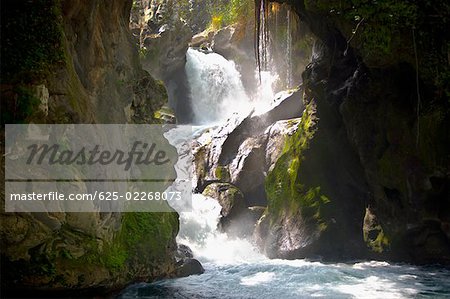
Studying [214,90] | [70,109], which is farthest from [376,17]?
[214,90]

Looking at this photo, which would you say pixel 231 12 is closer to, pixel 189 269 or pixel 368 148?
pixel 368 148

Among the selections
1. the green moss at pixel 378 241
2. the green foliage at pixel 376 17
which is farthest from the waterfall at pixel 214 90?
the green foliage at pixel 376 17

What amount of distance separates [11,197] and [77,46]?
3.52 meters

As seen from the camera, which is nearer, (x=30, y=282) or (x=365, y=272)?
(x=30, y=282)

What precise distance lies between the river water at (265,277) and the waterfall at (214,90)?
35.1ft

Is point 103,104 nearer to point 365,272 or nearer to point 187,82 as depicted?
point 365,272

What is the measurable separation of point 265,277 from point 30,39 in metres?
8.01

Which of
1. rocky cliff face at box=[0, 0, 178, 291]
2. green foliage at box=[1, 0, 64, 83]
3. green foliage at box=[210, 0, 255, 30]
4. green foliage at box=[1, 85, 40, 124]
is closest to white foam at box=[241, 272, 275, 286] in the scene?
rocky cliff face at box=[0, 0, 178, 291]

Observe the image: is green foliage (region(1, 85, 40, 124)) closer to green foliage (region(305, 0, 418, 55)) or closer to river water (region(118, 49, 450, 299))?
river water (region(118, 49, 450, 299))

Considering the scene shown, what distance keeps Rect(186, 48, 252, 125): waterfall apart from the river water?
10.7 meters

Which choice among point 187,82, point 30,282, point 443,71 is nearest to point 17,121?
point 30,282

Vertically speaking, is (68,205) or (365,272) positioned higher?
(68,205)

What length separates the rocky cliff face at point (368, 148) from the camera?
10.7 m

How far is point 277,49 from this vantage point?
24.9 meters
